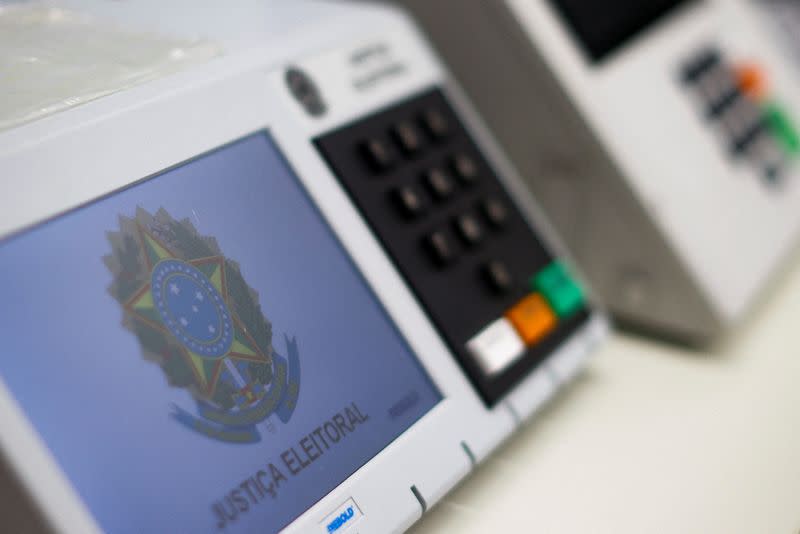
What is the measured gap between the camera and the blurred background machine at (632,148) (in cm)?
57

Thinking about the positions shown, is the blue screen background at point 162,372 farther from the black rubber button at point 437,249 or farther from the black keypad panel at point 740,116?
the black keypad panel at point 740,116

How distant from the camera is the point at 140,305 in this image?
0.35 metres

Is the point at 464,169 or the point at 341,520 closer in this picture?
the point at 341,520

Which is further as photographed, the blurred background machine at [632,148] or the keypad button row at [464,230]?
the blurred background machine at [632,148]

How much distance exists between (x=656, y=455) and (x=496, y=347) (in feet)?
0.42

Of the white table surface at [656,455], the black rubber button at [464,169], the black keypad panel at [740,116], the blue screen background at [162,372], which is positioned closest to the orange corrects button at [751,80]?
the black keypad panel at [740,116]

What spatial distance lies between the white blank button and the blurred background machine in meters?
0.16

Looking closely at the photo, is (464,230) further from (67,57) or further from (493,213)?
(67,57)

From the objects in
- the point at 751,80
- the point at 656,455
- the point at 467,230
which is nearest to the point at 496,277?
the point at 467,230

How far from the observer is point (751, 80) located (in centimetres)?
73

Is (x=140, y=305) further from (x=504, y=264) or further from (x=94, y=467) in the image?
(x=504, y=264)

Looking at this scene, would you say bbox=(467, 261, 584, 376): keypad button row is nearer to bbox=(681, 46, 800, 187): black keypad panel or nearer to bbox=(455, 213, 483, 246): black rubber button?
bbox=(455, 213, 483, 246): black rubber button

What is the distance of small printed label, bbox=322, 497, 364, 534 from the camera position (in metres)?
0.37

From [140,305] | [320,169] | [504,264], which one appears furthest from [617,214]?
[140,305]
